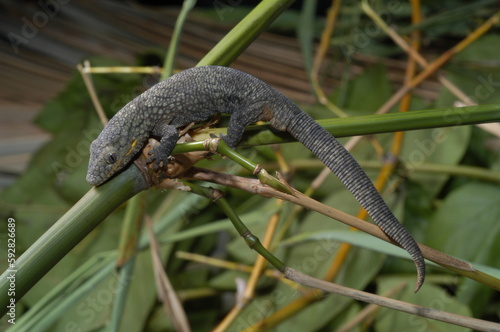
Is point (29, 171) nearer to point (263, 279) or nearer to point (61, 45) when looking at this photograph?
point (61, 45)

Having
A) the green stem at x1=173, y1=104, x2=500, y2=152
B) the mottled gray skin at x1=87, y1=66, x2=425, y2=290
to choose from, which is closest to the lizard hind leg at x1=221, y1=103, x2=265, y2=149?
the mottled gray skin at x1=87, y1=66, x2=425, y2=290

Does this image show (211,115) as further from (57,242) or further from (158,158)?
(57,242)

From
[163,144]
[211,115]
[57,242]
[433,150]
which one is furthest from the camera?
[433,150]

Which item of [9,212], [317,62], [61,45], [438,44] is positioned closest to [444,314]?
[317,62]

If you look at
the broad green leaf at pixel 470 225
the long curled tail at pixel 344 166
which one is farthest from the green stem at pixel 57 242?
the broad green leaf at pixel 470 225

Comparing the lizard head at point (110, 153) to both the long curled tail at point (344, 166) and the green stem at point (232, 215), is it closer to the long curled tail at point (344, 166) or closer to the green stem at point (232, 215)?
the green stem at point (232, 215)

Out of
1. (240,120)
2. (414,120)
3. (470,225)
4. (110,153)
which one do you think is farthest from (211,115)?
(470,225)
